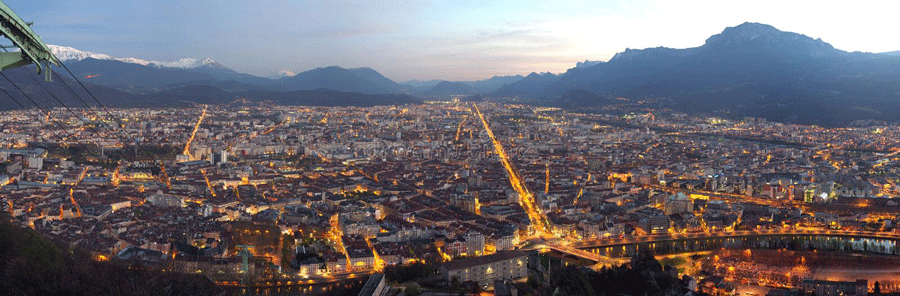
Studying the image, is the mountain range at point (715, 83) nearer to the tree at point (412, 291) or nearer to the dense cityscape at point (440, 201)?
the dense cityscape at point (440, 201)

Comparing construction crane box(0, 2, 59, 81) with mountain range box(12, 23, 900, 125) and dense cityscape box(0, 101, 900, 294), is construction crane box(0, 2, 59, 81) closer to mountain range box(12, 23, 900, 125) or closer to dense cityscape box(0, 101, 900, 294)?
dense cityscape box(0, 101, 900, 294)

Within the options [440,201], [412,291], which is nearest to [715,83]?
[440,201]

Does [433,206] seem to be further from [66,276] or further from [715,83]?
[715,83]

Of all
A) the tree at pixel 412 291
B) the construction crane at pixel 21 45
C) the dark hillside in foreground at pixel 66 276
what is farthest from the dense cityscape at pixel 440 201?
the construction crane at pixel 21 45

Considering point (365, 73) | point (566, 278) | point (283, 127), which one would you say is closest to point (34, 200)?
point (566, 278)

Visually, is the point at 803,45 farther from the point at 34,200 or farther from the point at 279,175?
the point at 34,200

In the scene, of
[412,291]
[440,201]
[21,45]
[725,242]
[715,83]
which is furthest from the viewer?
[715,83]

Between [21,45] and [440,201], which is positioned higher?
[21,45]
